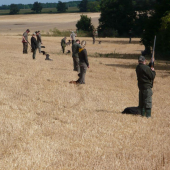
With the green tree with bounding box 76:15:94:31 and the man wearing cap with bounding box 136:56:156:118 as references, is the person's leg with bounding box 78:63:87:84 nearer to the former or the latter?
the man wearing cap with bounding box 136:56:156:118

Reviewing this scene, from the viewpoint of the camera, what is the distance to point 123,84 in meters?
19.1

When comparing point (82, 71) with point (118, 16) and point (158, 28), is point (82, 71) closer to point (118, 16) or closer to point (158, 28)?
point (158, 28)

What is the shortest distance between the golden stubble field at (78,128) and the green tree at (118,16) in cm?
6256

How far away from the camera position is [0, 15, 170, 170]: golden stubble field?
24.4 feet

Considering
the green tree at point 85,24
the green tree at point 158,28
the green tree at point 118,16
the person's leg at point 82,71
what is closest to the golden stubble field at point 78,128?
the person's leg at point 82,71

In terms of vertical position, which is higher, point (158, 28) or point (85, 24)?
point (158, 28)

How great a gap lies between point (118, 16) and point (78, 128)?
7321cm

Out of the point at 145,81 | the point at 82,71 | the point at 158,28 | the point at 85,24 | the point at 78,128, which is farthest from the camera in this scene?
the point at 85,24

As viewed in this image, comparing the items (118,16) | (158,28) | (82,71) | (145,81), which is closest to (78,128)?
(145,81)

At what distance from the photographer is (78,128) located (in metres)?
9.88

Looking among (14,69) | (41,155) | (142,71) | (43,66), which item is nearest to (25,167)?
(41,155)

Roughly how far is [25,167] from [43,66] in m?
18.1

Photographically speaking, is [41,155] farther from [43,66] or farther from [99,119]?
[43,66]

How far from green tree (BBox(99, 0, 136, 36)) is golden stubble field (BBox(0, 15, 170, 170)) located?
6256cm
